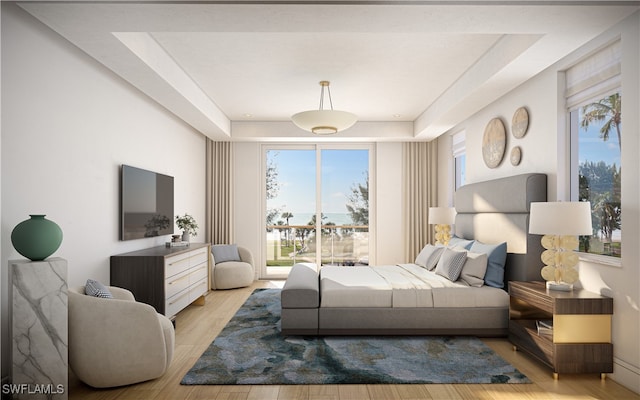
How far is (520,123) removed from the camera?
13.6 ft

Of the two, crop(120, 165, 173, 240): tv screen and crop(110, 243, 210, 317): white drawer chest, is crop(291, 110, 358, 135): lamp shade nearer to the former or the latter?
crop(120, 165, 173, 240): tv screen

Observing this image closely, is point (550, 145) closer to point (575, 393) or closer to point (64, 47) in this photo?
point (575, 393)

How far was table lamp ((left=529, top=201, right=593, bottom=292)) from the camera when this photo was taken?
289 centimetres

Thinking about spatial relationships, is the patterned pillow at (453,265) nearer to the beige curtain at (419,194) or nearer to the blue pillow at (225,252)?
the beige curtain at (419,194)

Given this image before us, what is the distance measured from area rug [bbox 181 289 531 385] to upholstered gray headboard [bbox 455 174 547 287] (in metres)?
0.84

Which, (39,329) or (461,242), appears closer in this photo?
(39,329)

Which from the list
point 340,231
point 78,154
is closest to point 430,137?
point 340,231

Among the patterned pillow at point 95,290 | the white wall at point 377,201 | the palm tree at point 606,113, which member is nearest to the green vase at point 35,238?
the patterned pillow at point 95,290

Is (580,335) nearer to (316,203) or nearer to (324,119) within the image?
(324,119)

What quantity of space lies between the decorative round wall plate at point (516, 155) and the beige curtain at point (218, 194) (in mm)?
4595

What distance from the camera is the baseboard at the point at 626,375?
8.76 ft

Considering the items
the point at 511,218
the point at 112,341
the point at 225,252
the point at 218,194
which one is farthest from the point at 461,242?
the point at 218,194

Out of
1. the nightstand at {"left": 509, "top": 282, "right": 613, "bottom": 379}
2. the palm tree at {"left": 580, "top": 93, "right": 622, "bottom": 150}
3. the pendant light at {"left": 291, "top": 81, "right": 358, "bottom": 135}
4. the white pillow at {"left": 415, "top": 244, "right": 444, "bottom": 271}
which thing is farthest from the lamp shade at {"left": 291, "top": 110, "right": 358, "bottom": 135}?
the nightstand at {"left": 509, "top": 282, "right": 613, "bottom": 379}

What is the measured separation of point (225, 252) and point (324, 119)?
3235 mm
